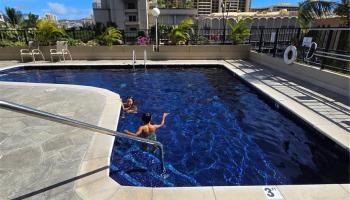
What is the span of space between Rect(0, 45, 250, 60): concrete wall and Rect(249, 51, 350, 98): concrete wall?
9.13 feet

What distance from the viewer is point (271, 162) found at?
14.5ft

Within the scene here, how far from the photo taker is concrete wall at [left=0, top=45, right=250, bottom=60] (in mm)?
13828

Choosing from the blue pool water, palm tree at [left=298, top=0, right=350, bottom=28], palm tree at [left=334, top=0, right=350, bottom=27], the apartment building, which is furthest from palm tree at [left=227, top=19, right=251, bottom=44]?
the apartment building

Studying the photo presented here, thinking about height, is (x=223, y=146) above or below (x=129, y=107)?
below

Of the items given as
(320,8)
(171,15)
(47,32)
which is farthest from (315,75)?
(171,15)

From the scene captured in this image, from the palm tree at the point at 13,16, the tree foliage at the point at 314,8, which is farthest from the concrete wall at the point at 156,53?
the palm tree at the point at 13,16

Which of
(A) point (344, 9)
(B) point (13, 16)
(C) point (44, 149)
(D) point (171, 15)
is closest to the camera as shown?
(C) point (44, 149)

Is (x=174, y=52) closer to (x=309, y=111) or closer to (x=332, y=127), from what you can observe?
(x=309, y=111)

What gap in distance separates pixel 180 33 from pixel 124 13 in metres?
25.9

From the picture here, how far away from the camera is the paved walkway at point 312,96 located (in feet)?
17.9

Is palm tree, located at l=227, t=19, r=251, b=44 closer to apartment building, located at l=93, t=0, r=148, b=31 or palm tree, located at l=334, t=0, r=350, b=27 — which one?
palm tree, located at l=334, t=0, r=350, b=27

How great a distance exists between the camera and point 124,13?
3666 centimetres

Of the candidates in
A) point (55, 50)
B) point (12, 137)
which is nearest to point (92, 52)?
point (55, 50)

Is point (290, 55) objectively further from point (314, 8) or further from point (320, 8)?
point (320, 8)
